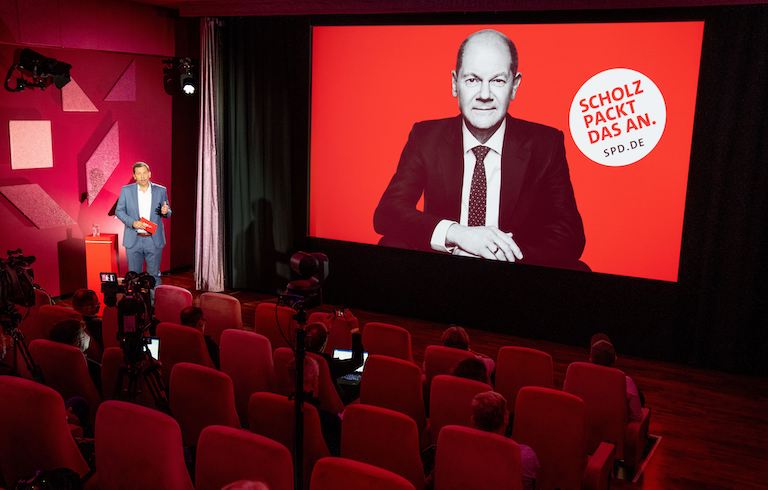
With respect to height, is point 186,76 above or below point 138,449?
above

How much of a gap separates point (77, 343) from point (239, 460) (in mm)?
2194

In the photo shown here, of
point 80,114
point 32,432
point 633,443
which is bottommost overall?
point 633,443

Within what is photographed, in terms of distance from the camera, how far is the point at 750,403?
5.99 metres

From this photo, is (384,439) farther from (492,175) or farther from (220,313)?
(492,175)

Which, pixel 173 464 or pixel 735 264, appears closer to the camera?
pixel 173 464

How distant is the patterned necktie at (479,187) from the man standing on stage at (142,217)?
11.5 feet

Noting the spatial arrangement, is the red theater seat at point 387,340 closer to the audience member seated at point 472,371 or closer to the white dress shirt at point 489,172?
the audience member seated at point 472,371

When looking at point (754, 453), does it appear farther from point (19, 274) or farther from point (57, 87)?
point (57, 87)

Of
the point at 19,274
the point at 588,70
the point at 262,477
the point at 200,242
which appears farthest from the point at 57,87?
the point at 262,477

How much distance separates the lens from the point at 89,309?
527 centimetres

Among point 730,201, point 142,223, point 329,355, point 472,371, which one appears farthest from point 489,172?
point 142,223

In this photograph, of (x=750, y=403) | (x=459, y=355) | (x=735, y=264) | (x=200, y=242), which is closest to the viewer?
(x=459, y=355)

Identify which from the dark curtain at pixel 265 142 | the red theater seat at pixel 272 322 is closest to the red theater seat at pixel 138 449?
the red theater seat at pixel 272 322

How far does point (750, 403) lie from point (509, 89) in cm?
372
